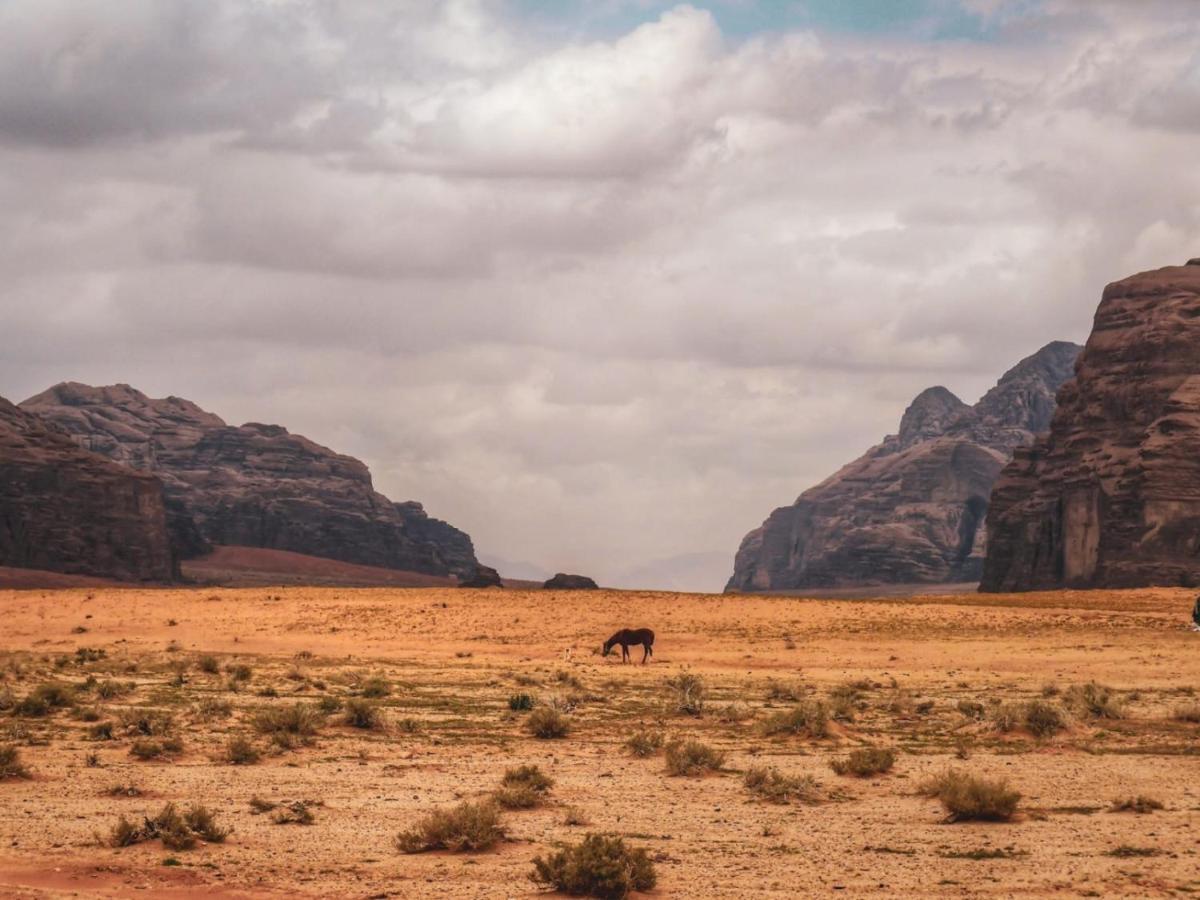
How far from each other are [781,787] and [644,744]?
15.5 ft

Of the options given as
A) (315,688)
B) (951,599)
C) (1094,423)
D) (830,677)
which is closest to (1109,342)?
(1094,423)

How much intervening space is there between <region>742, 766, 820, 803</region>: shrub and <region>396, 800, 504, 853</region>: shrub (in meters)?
4.99

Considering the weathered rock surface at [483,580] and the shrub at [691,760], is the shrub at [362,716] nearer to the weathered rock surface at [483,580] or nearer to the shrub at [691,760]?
the shrub at [691,760]

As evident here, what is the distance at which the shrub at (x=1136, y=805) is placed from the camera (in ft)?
62.9

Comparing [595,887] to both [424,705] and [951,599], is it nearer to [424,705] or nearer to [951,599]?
[424,705]

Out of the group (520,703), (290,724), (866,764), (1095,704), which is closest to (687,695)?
(520,703)

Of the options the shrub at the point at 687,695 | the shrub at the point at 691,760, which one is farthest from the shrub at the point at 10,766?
the shrub at the point at 687,695

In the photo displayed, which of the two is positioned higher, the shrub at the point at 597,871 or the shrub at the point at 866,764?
the shrub at the point at 866,764

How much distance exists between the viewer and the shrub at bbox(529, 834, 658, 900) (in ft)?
46.6

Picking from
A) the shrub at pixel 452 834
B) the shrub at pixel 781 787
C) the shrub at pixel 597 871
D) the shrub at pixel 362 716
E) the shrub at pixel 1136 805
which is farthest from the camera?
the shrub at pixel 362 716

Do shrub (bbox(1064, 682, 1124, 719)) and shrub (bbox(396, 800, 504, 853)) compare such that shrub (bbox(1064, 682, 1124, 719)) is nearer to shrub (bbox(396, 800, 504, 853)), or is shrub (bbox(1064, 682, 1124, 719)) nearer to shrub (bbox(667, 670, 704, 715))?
shrub (bbox(667, 670, 704, 715))

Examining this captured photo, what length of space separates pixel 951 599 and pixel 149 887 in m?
71.9

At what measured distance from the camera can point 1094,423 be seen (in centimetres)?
15175

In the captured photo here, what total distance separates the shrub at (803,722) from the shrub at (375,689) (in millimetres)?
11065
